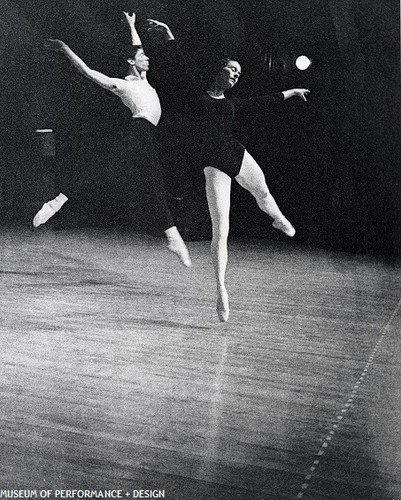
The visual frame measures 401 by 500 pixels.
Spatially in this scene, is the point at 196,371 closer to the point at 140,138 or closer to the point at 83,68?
the point at 140,138

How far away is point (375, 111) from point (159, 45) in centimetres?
105

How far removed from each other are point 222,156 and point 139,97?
19.0 inches

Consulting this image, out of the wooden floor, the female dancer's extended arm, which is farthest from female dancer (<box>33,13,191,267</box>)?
the wooden floor

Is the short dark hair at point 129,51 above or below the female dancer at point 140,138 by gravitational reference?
above

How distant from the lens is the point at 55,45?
3.46 metres

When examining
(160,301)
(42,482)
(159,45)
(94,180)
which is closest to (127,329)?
(160,301)

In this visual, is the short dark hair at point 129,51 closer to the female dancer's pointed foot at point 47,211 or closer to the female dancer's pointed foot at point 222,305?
the female dancer's pointed foot at point 47,211

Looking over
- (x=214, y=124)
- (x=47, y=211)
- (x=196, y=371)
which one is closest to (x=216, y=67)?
(x=214, y=124)

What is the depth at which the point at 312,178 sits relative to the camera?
339 centimetres

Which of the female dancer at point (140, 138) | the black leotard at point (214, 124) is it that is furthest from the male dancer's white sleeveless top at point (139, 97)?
the black leotard at point (214, 124)

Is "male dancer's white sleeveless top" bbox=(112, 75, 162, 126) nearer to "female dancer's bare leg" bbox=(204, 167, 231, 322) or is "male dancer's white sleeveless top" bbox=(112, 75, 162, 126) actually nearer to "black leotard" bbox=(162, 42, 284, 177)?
"black leotard" bbox=(162, 42, 284, 177)

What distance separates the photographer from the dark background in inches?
128

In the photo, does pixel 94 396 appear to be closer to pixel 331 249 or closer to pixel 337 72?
pixel 331 249

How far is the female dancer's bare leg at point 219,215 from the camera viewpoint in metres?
3.40
